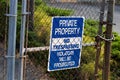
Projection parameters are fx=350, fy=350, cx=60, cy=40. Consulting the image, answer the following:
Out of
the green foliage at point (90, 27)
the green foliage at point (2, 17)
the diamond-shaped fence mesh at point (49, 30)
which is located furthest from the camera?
the green foliage at point (90, 27)

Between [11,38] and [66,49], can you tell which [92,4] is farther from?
[11,38]

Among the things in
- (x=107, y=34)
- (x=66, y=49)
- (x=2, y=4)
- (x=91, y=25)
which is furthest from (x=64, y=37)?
(x=91, y=25)

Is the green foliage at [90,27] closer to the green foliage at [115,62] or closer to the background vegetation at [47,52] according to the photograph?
the background vegetation at [47,52]

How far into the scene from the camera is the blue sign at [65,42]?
3.49 m

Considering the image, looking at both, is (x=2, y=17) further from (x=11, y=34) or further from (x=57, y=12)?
(x=11, y=34)

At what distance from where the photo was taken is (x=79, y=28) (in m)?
3.65

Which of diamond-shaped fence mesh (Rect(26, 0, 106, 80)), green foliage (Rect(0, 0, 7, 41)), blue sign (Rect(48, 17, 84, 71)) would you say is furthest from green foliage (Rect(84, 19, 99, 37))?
blue sign (Rect(48, 17, 84, 71))

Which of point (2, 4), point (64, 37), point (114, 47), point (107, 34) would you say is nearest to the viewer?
point (64, 37)

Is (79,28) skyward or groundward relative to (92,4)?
groundward

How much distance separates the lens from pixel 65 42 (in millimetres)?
3592

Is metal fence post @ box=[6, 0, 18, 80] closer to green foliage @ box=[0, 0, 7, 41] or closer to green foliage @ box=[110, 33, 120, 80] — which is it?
green foliage @ box=[0, 0, 7, 41]

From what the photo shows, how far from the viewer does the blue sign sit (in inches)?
137

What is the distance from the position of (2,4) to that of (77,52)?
270 centimetres

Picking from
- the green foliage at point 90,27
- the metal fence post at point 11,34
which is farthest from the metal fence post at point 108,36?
the green foliage at point 90,27
